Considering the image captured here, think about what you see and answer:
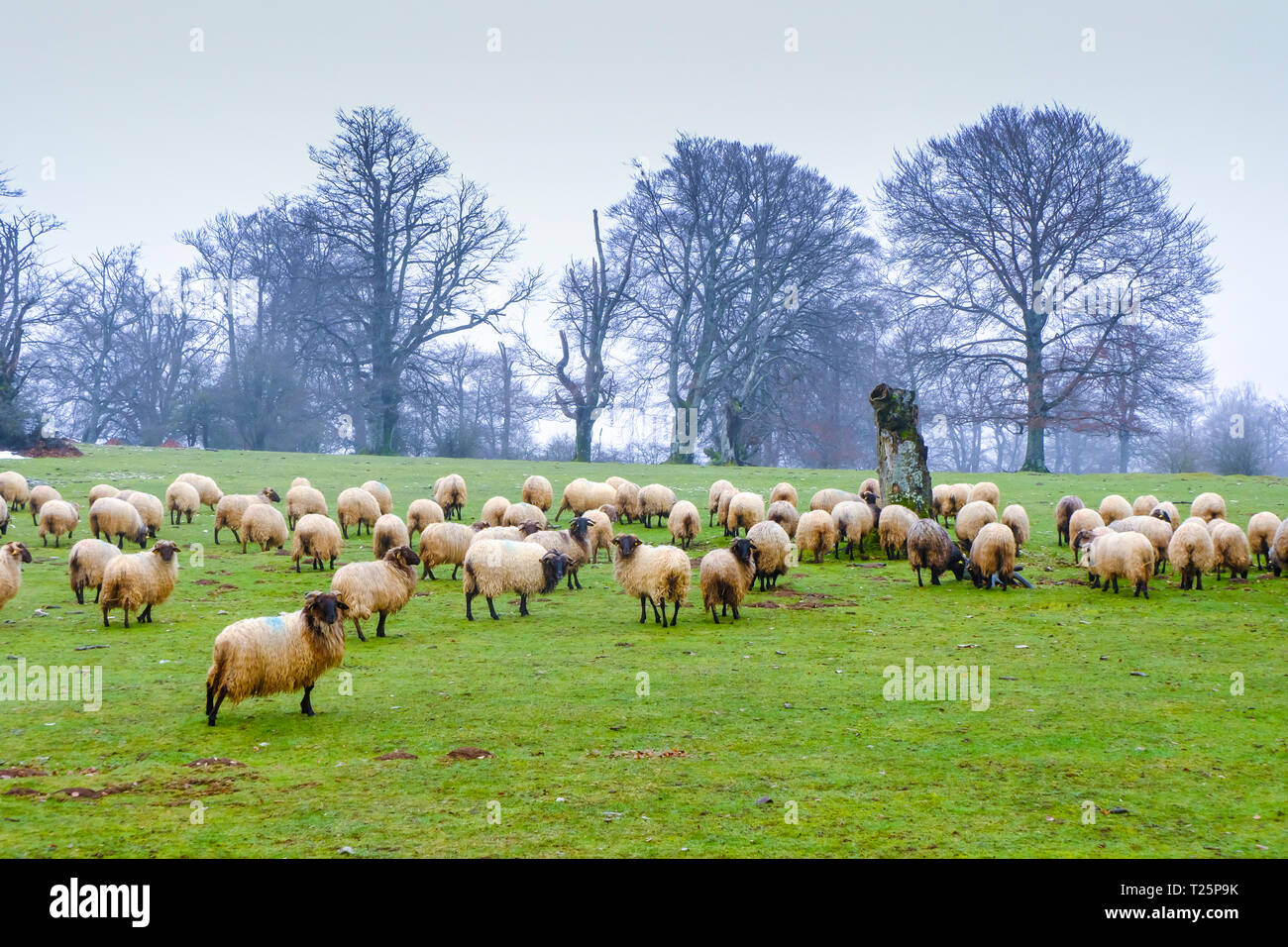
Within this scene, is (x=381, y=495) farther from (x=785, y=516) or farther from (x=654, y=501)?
(x=785, y=516)

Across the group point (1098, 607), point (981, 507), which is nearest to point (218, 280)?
point (981, 507)

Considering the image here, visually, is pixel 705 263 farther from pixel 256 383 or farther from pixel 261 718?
pixel 261 718

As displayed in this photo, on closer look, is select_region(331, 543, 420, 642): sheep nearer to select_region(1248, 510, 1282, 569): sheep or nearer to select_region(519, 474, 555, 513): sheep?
select_region(519, 474, 555, 513): sheep

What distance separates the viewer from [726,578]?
47.7 feet

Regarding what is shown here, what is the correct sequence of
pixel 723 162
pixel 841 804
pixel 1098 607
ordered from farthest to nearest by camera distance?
pixel 723 162, pixel 1098 607, pixel 841 804

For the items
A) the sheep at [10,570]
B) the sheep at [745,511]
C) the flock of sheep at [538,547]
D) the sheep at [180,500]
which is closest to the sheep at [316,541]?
the flock of sheep at [538,547]

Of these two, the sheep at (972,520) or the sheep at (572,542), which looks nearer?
the sheep at (572,542)

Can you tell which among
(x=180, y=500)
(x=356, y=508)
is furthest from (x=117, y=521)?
(x=356, y=508)

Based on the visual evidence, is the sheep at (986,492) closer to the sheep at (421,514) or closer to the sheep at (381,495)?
the sheep at (421,514)

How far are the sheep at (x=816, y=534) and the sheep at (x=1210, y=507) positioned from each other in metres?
8.57

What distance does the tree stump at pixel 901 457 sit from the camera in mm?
20922

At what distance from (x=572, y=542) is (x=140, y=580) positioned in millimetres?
7229
